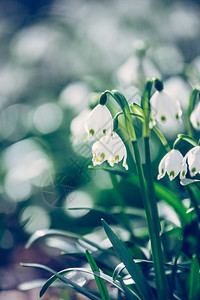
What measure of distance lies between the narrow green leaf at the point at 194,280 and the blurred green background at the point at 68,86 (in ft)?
2.04

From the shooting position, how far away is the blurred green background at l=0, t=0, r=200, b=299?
6.41ft

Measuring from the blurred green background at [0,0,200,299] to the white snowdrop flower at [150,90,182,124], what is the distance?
0.33 m

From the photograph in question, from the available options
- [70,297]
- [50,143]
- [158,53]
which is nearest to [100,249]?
[70,297]

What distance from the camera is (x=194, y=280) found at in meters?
1.15

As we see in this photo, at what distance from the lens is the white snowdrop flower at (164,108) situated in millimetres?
1079

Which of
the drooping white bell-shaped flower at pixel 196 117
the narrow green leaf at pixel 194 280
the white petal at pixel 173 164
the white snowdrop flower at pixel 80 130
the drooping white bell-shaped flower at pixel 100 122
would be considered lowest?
the narrow green leaf at pixel 194 280

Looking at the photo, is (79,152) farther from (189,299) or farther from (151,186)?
(189,299)

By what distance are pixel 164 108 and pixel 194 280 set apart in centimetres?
52

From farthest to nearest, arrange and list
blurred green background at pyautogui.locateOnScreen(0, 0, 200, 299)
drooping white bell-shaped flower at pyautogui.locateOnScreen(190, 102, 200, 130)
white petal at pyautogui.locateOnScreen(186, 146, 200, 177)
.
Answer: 1. blurred green background at pyautogui.locateOnScreen(0, 0, 200, 299)
2. drooping white bell-shaped flower at pyautogui.locateOnScreen(190, 102, 200, 130)
3. white petal at pyautogui.locateOnScreen(186, 146, 200, 177)

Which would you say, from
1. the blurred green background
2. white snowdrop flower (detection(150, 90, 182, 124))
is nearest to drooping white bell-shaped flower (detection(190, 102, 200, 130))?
white snowdrop flower (detection(150, 90, 182, 124))

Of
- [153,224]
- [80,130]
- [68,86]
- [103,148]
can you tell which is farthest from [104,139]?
[68,86]

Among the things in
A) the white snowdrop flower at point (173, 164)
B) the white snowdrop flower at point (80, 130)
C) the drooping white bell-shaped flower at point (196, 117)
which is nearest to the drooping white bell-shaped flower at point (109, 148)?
the white snowdrop flower at point (173, 164)

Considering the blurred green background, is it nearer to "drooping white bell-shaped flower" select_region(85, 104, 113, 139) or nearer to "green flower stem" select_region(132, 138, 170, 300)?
"drooping white bell-shaped flower" select_region(85, 104, 113, 139)

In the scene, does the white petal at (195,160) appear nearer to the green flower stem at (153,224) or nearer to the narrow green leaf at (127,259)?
the green flower stem at (153,224)
